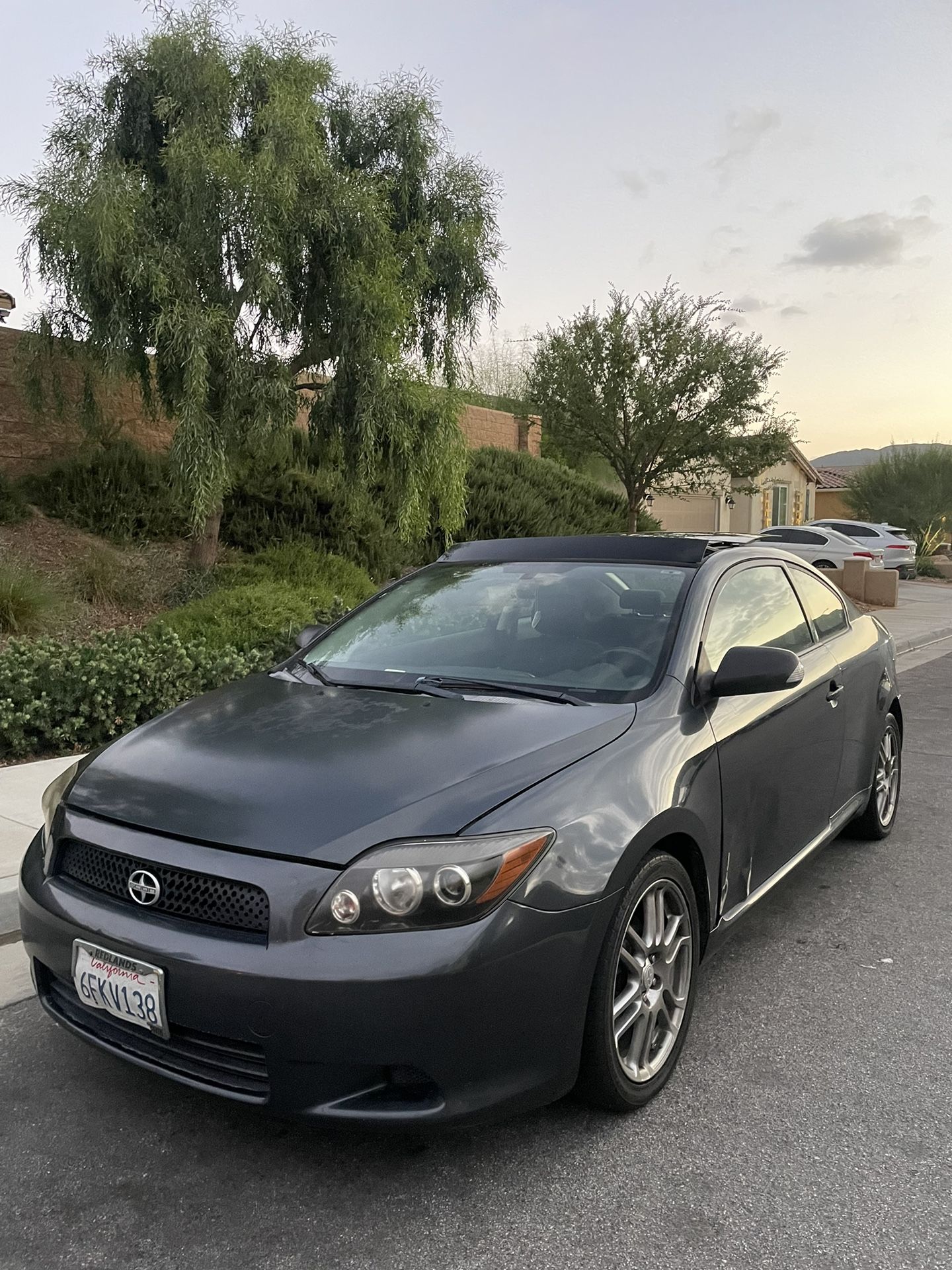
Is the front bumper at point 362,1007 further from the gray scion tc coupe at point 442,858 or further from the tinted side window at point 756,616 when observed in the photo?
the tinted side window at point 756,616

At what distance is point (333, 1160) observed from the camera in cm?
258

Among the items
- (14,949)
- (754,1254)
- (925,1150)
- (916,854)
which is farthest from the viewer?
(916,854)

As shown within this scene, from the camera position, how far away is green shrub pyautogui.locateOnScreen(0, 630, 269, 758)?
6664 millimetres

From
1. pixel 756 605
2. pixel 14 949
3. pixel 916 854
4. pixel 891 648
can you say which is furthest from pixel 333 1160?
pixel 891 648

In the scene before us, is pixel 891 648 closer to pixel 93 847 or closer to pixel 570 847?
pixel 570 847

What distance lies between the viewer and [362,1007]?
2.23 meters

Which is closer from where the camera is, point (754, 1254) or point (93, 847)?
point (754, 1254)

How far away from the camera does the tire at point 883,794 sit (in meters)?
5.08

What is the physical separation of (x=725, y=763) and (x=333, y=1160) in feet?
5.23

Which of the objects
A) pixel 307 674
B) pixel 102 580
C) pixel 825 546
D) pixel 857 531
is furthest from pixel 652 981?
pixel 857 531

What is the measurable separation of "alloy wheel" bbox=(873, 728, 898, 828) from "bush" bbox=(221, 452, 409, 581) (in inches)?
328

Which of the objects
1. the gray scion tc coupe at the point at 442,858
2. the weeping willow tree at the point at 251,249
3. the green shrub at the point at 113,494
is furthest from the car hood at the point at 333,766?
the green shrub at the point at 113,494

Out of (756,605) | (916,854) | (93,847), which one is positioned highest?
(756,605)

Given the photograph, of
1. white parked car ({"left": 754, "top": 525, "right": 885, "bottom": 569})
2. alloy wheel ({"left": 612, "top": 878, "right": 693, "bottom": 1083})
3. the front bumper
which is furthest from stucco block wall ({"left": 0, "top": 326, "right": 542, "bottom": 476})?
white parked car ({"left": 754, "top": 525, "right": 885, "bottom": 569})
